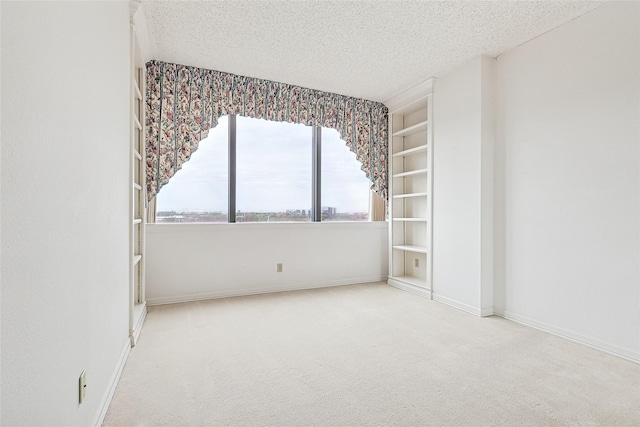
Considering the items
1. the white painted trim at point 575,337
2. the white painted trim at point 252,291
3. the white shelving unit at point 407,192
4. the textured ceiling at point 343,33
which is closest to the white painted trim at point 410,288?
the white shelving unit at point 407,192

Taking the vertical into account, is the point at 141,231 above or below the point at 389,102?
below

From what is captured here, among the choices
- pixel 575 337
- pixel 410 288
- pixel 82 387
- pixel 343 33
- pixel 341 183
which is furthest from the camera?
pixel 341 183

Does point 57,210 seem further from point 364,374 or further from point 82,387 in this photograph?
point 364,374

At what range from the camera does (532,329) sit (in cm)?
279

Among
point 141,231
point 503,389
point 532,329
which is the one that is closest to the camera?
point 503,389

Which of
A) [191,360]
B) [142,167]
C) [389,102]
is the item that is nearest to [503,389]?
[191,360]

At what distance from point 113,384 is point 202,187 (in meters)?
2.35

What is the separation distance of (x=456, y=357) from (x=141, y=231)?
285cm

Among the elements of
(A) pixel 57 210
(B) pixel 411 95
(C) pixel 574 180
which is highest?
(B) pixel 411 95

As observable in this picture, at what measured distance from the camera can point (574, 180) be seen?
2572 mm

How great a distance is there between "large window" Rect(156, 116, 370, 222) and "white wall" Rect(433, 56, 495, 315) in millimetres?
1309

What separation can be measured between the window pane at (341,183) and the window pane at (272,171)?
241mm

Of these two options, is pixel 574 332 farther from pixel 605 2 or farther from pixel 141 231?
pixel 141 231

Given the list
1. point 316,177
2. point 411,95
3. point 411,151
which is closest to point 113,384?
point 316,177
